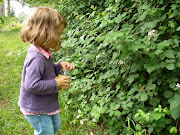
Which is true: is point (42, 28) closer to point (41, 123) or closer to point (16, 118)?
point (41, 123)

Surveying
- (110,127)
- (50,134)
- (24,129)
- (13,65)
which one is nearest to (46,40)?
(50,134)

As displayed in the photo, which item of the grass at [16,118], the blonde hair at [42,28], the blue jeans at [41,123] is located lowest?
the grass at [16,118]

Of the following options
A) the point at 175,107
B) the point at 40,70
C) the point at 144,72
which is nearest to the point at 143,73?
the point at 144,72

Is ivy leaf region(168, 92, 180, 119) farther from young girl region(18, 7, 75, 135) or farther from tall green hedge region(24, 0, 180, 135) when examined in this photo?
young girl region(18, 7, 75, 135)

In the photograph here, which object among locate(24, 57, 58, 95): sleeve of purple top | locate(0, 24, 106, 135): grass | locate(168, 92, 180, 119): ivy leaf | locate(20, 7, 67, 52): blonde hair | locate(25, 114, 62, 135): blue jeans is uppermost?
locate(20, 7, 67, 52): blonde hair

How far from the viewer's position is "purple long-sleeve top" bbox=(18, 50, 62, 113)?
4.58 feet

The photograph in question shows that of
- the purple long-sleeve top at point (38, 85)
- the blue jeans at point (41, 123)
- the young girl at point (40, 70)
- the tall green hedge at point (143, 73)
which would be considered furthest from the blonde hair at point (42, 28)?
the blue jeans at point (41, 123)

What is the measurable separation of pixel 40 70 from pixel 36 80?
90mm

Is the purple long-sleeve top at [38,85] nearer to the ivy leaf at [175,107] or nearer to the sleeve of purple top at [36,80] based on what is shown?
the sleeve of purple top at [36,80]

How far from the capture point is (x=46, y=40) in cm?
150

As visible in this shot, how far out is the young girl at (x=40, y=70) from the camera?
141cm

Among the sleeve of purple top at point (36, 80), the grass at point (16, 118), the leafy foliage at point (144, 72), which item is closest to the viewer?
the sleeve of purple top at point (36, 80)

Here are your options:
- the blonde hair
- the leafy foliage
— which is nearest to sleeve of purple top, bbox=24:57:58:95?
the blonde hair

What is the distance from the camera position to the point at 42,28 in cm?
149
